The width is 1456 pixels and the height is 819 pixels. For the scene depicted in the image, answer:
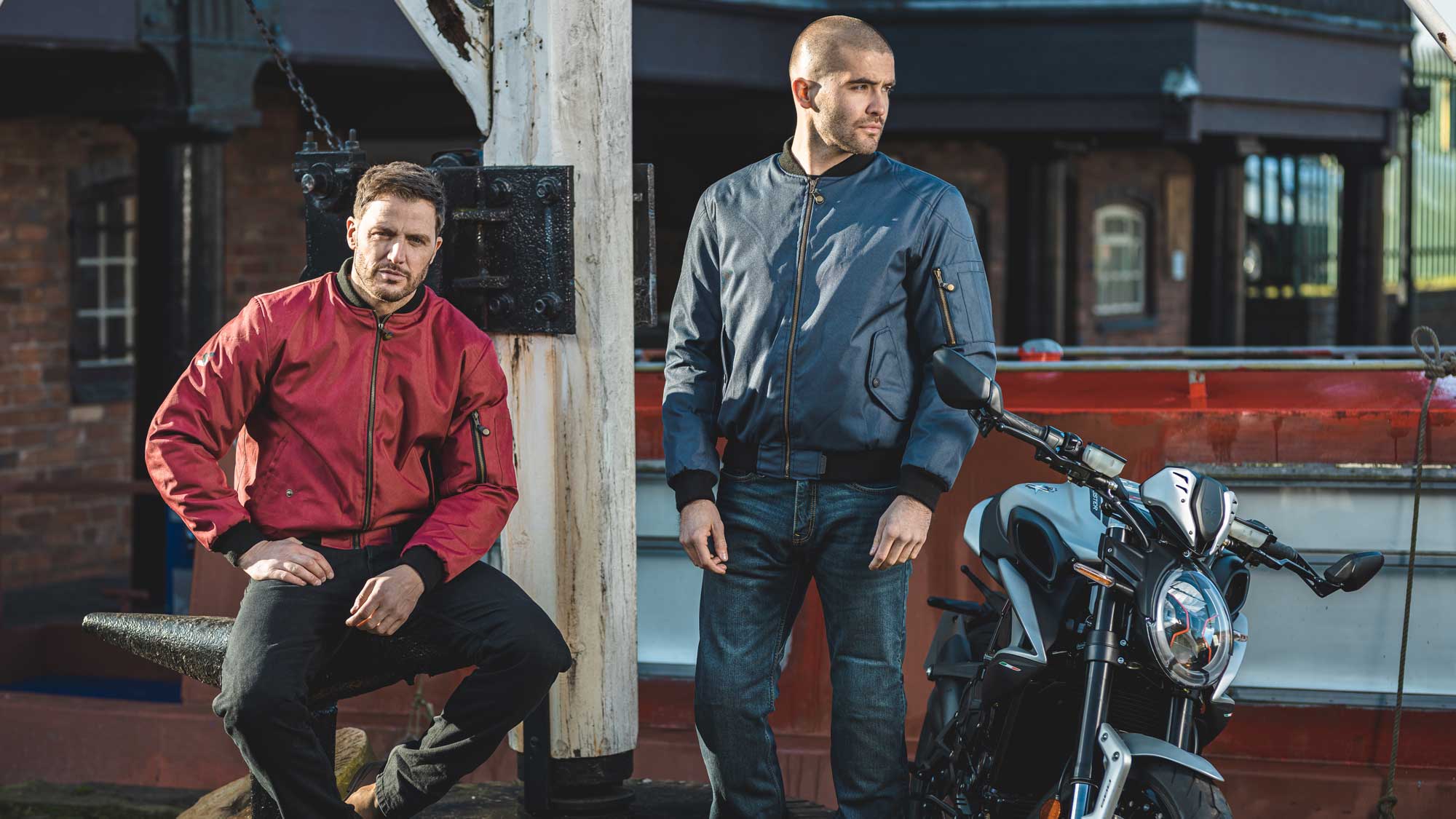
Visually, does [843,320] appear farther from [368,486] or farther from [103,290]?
[103,290]

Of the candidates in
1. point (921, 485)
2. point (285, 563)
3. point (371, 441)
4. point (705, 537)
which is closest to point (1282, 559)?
point (921, 485)

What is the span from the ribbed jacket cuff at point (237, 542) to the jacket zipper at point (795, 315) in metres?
1.01

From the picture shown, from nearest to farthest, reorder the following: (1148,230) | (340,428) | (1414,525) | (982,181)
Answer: (340,428) < (1414,525) < (982,181) < (1148,230)

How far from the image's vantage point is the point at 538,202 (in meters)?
3.54

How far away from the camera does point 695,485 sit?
10.8 feet

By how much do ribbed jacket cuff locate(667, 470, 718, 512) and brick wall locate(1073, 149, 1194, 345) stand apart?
429 inches

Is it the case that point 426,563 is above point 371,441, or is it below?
below

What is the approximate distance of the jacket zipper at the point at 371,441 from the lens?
10.8ft

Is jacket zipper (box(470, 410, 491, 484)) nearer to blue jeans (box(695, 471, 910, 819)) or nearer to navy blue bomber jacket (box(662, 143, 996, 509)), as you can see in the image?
navy blue bomber jacket (box(662, 143, 996, 509))

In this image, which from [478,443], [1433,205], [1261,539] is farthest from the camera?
[1433,205]

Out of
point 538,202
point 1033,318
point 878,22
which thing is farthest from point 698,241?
point 1033,318

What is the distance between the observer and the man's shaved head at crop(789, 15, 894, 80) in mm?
3162

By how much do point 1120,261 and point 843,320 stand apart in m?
12.3

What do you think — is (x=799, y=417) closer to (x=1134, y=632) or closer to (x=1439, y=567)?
(x=1134, y=632)
